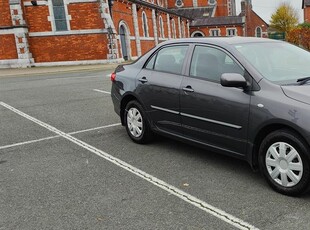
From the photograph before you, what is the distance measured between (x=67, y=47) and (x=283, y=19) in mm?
64872

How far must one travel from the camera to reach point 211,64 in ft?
15.1

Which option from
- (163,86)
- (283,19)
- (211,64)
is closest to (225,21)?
(283,19)

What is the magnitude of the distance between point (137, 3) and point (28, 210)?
110ft

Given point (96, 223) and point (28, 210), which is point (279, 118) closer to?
point (96, 223)

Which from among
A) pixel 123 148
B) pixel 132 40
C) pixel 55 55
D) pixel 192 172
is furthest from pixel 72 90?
pixel 132 40

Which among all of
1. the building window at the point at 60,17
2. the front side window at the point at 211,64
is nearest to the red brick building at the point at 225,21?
the building window at the point at 60,17

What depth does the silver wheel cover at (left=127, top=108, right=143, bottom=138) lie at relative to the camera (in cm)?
571

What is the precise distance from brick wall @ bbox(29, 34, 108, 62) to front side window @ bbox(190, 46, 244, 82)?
2392 centimetres

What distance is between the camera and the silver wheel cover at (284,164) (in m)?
3.61

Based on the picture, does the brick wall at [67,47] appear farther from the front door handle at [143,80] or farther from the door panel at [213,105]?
the door panel at [213,105]

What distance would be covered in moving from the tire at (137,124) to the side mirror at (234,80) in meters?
1.85

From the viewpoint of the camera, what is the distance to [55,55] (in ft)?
91.2

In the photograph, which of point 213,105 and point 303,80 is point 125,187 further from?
point 303,80

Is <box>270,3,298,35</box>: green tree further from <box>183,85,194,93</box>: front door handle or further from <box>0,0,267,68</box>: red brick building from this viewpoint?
<box>183,85,194,93</box>: front door handle
